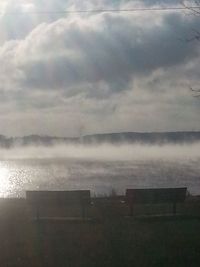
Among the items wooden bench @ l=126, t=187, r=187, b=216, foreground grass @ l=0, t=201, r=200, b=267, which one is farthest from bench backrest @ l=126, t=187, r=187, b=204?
foreground grass @ l=0, t=201, r=200, b=267

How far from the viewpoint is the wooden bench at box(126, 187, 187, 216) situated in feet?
56.2

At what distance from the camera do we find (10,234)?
43.9 ft

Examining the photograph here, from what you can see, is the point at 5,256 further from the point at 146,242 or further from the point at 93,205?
the point at 93,205

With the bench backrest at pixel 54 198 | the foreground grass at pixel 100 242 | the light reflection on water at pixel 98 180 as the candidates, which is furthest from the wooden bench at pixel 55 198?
the light reflection on water at pixel 98 180

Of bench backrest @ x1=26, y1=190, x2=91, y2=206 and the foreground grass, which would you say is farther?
bench backrest @ x1=26, y1=190, x2=91, y2=206

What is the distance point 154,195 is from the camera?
17.3 m

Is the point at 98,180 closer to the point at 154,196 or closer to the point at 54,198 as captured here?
the point at 154,196

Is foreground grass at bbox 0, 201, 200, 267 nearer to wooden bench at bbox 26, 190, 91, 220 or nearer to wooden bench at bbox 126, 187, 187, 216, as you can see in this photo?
wooden bench at bbox 26, 190, 91, 220

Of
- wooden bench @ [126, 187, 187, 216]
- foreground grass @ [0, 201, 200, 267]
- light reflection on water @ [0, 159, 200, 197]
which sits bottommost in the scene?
light reflection on water @ [0, 159, 200, 197]

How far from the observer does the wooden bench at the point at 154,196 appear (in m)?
17.1

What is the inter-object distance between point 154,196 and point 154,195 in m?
0.03

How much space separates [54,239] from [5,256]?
190 cm

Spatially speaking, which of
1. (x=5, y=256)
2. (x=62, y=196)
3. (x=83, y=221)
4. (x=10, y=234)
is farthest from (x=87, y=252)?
(x=62, y=196)

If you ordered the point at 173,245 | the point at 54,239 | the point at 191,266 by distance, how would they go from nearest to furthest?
the point at 191,266
the point at 173,245
the point at 54,239
